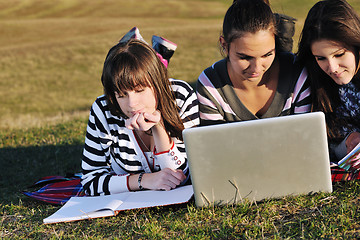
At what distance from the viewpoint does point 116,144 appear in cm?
381

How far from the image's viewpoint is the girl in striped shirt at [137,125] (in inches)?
131

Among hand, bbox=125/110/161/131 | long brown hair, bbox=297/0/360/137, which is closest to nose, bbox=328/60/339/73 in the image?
long brown hair, bbox=297/0/360/137

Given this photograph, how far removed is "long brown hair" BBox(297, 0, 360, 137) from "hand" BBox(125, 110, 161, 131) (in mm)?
1260

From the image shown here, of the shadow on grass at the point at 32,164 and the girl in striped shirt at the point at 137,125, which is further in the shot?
the shadow on grass at the point at 32,164

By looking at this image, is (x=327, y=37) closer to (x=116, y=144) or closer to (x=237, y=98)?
(x=237, y=98)

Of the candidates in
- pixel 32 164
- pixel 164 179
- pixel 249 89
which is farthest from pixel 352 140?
pixel 32 164

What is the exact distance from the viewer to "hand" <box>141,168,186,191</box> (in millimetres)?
3461

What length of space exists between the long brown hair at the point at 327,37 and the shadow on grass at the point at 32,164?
2.86 m

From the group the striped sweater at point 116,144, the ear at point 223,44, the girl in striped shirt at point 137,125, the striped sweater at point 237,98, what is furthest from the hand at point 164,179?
the ear at point 223,44

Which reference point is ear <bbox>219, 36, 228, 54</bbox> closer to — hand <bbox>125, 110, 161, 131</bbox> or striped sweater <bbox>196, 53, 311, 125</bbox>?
striped sweater <bbox>196, 53, 311, 125</bbox>

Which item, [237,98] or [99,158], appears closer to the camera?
[237,98]

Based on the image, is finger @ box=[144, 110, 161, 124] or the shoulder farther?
the shoulder

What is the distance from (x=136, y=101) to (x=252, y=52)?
92 centimetres

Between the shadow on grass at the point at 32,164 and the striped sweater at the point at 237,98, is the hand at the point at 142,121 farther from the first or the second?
the shadow on grass at the point at 32,164
